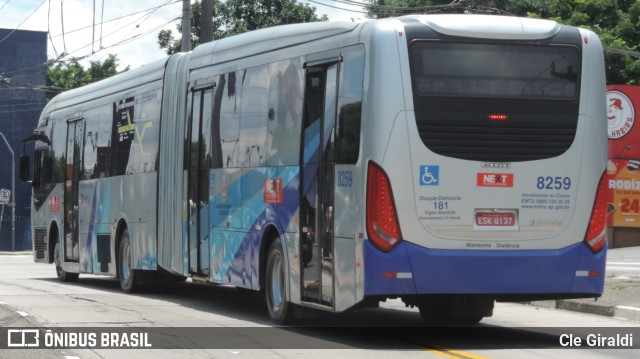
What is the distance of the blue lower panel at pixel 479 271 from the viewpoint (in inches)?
468

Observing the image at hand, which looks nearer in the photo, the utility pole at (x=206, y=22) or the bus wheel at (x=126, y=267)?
the bus wheel at (x=126, y=267)

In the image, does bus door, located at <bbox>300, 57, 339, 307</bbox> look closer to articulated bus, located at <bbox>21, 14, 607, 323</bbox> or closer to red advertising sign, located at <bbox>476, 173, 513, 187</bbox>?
articulated bus, located at <bbox>21, 14, 607, 323</bbox>

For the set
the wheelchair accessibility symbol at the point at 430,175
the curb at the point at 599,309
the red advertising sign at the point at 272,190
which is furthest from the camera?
the curb at the point at 599,309

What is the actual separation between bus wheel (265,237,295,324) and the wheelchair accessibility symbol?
2821mm

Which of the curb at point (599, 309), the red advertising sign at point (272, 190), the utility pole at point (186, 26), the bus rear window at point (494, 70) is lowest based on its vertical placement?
the curb at point (599, 309)

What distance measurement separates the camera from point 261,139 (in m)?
15.1

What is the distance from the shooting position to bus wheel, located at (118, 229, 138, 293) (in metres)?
21.1

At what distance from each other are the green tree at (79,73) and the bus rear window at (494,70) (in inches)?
2835

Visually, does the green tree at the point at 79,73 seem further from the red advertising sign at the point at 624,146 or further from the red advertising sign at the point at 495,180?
the red advertising sign at the point at 495,180

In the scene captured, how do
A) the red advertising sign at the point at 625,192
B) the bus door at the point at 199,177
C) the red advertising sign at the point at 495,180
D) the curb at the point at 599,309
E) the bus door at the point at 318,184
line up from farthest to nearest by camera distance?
the red advertising sign at the point at 625,192, the bus door at the point at 199,177, the curb at the point at 599,309, the bus door at the point at 318,184, the red advertising sign at the point at 495,180

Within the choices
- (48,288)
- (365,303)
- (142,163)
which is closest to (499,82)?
(365,303)

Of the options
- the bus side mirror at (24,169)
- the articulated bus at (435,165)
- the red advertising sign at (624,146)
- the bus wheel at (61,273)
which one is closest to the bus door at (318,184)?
the articulated bus at (435,165)

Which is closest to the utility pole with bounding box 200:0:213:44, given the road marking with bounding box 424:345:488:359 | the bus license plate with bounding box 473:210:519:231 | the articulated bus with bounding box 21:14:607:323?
the articulated bus with bounding box 21:14:607:323

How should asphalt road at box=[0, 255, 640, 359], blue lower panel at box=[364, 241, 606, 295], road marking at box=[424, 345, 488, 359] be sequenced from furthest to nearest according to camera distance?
blue lower panel at box=[364, 241, 606, 295] → asphalt road at box=[0, 255, 640, 359] → road marking at box=[424, 345, 488, 359]
